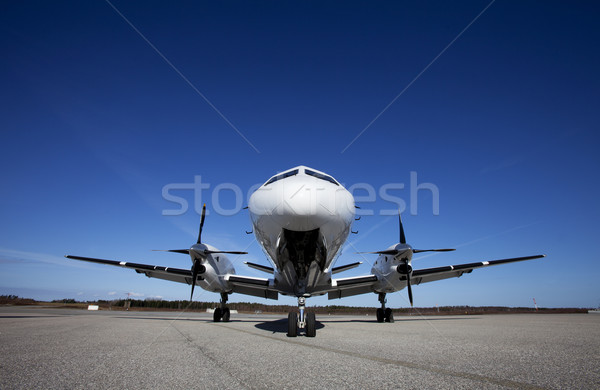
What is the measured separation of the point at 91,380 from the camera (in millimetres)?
2605

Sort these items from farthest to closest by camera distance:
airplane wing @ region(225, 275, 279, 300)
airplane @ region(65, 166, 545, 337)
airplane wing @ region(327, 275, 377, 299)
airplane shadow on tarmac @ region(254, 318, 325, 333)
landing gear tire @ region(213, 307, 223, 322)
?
landing gear tire @ region(213, 307, 223, 322)
airplane wing @ region(225, 275, 279, 300)
airplane wing @ region(327, 275, 377, 299)
airplane shadow on tarmac @ region(254, 318, 325, 333)
airplane @ region(65, 166, 545, 337)

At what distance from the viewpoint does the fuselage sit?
18.0 feet

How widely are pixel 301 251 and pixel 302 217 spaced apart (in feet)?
6.43

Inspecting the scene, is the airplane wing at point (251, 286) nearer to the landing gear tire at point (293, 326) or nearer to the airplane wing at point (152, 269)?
the airplane wing at point (152, 269)

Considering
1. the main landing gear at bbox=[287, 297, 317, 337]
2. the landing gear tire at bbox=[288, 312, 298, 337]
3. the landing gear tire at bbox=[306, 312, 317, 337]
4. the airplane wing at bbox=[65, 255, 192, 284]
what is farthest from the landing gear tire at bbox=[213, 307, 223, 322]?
the landing gear tire at bbox=[306, 312, 317, 337]

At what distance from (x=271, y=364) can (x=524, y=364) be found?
308cm

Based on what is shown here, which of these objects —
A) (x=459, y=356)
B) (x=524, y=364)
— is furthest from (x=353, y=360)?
(x=524, y=364)

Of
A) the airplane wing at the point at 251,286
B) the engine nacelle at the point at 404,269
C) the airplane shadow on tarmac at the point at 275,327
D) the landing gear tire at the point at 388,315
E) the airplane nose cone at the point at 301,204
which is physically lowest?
the airplane shadow on tarmac at the point at 275,327

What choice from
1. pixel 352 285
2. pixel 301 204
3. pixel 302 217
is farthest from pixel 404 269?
pixel 301 204

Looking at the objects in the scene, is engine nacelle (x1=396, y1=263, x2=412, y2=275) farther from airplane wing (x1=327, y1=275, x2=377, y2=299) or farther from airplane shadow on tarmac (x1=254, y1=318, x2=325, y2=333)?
airplane shadow on tarmac (x1=254, y1=318, x2=325, y2=333)

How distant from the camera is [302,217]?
214 inches

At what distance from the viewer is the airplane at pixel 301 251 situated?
5.58 metres

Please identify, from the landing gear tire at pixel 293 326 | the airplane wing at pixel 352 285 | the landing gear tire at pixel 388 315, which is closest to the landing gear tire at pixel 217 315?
the airplane wing at pixel 352 285

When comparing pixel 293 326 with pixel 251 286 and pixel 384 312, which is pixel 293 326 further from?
pixel 384 312
